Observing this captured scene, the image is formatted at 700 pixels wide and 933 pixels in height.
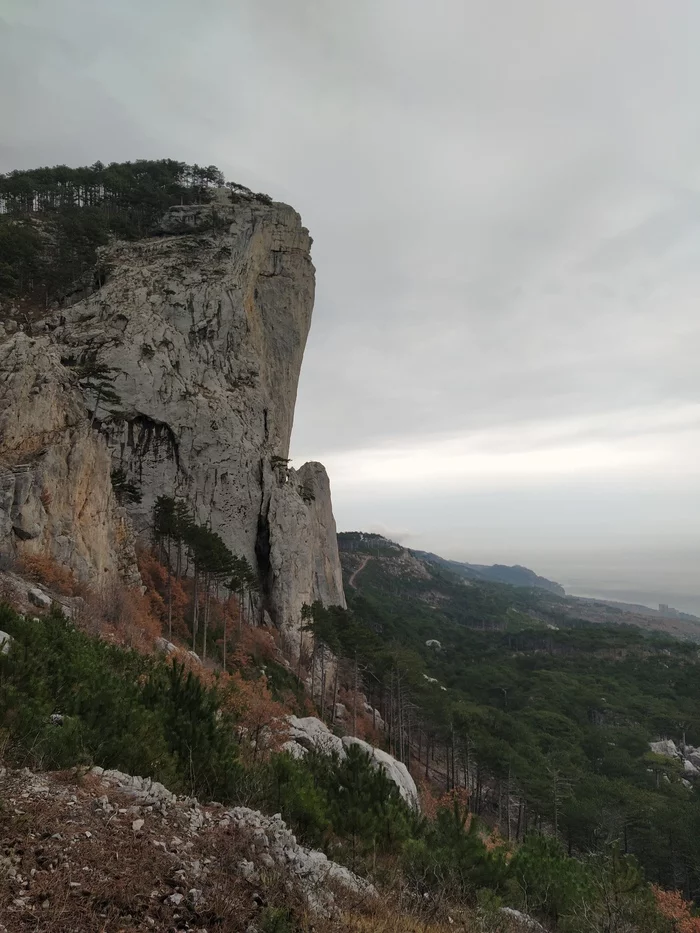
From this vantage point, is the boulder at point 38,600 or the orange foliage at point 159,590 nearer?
the boulder at point 38,600

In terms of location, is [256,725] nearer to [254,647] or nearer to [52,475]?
[52,475]

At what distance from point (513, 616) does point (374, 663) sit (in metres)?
142

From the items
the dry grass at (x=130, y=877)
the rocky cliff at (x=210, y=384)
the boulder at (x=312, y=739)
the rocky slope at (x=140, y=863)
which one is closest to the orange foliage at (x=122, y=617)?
the boulder at (x=312, y=739)

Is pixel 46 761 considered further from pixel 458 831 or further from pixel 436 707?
pixel 436 707

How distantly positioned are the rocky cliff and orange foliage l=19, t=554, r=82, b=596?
633 inches

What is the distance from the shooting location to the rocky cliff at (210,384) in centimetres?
3753

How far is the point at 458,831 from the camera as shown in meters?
9.17

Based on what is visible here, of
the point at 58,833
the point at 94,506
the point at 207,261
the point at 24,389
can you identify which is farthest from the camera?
the point at 207,261

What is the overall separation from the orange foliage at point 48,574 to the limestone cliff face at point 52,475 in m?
0.62

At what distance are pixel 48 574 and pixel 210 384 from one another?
26.0 meters

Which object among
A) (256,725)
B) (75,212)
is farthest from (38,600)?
(75,212)

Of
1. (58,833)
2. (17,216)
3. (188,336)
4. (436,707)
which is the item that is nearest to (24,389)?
(188,336)

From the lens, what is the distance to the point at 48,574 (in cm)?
1873

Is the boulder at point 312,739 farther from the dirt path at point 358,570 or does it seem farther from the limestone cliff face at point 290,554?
A: the dirt path at point 358,570
